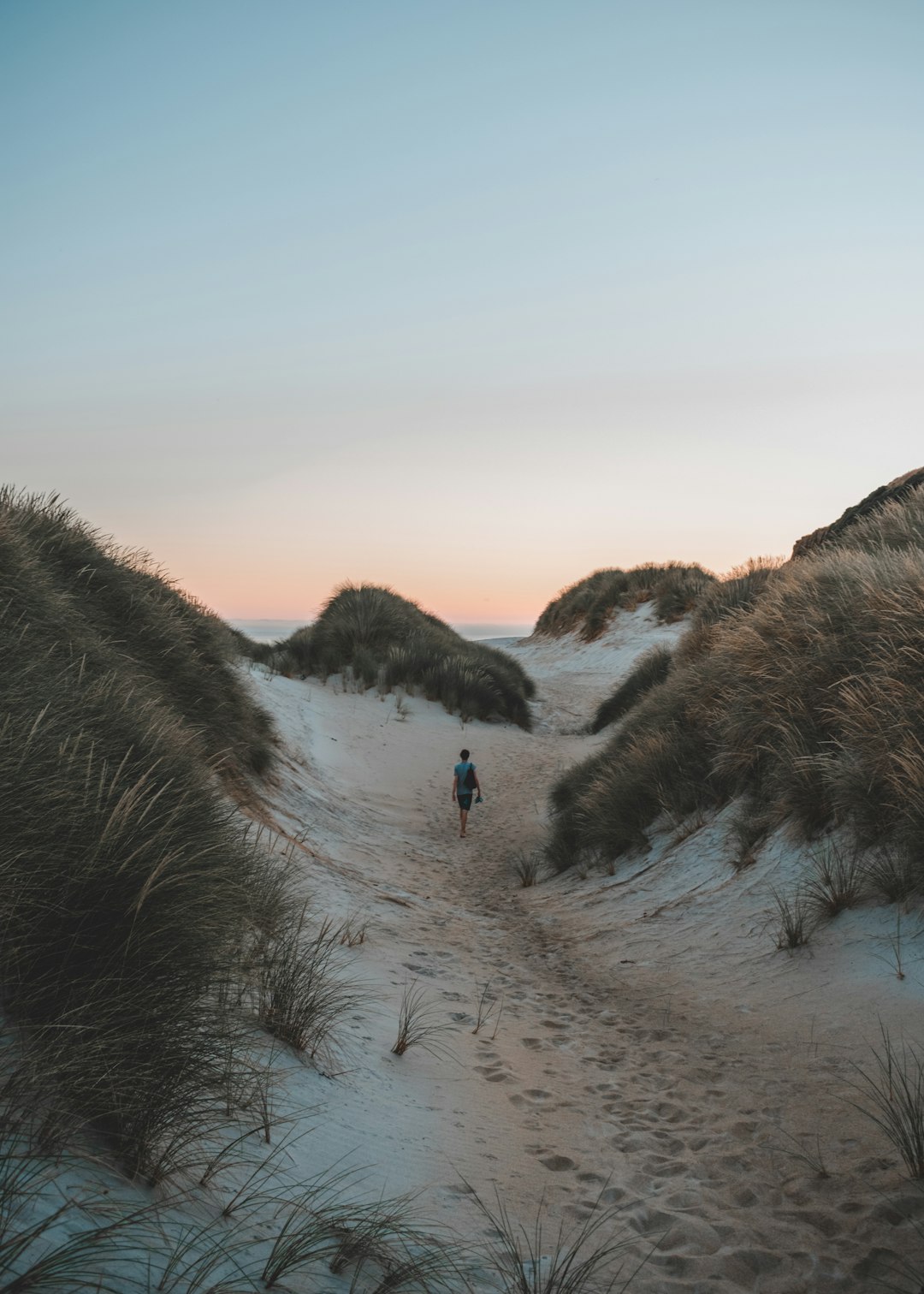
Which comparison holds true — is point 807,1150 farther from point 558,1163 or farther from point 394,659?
point 394,659

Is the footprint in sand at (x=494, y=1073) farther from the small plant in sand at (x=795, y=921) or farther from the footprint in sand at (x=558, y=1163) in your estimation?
the small plant in sand at (x=795, y=921)

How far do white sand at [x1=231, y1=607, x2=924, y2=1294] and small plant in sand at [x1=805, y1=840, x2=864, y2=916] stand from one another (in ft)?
0.35

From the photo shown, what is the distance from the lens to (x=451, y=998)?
512cm

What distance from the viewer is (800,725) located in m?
6.65

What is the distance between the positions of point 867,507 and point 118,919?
1502 centimetres

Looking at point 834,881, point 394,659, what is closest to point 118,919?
point 834,881

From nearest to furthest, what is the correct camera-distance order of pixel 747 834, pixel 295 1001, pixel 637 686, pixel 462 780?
pixel 295 1001, pixel 747 834, pixel 462 780, pixel 637 686

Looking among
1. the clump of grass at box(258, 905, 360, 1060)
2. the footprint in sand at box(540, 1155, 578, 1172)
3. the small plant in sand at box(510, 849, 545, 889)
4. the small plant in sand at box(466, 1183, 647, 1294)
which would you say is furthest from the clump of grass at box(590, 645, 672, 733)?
the small plant in sand at box(466, 1183, 647, 1294)

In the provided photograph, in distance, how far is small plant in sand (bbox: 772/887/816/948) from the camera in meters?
4.91

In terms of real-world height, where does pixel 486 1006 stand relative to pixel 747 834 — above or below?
below

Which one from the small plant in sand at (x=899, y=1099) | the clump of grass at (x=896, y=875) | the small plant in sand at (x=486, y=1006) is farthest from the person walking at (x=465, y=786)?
the small plant in sand at (x=899, y=1099)

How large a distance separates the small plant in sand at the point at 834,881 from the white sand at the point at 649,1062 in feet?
0.35

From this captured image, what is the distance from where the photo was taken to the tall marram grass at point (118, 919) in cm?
224

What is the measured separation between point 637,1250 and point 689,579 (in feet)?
94.7
